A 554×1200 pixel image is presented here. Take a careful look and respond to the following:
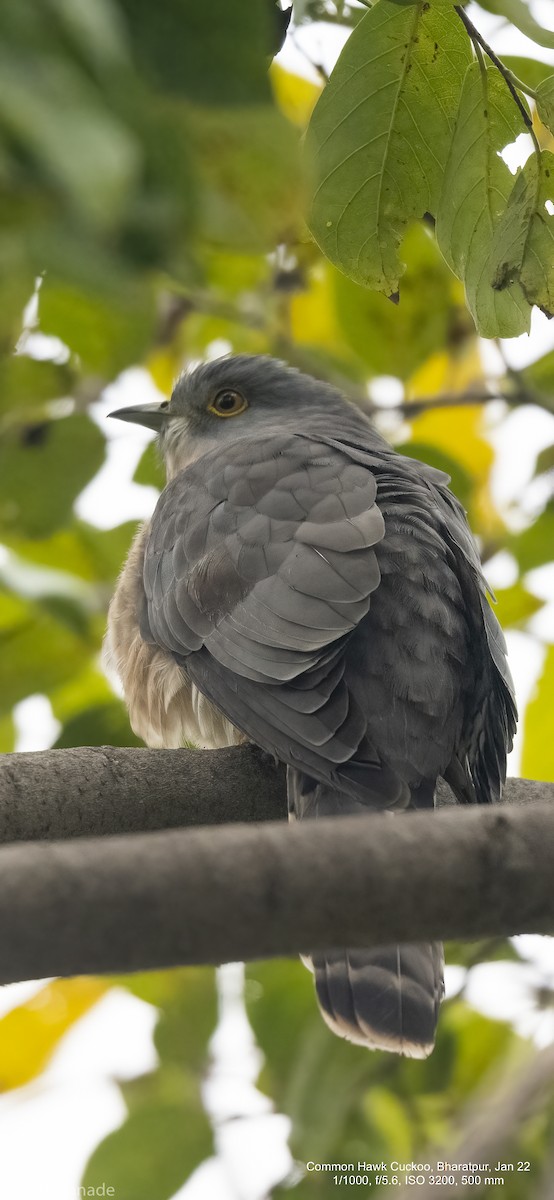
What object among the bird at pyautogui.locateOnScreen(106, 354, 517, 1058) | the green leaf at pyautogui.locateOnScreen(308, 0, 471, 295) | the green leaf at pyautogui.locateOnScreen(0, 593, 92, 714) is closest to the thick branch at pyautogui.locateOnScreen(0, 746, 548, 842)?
the bird at pyautogui.locateOnScreen(106, 354, 517, 1058)

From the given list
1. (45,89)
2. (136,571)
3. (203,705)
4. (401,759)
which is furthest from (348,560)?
(45,89)

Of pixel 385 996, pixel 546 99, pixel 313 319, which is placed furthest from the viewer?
pixel 313 319

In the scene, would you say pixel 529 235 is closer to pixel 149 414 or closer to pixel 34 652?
pixel 34 652

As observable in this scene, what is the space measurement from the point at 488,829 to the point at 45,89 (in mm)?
1015

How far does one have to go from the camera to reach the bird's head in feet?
16.8

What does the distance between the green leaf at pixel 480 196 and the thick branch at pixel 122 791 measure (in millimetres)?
1199

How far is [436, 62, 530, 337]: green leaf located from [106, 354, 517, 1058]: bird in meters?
0.96

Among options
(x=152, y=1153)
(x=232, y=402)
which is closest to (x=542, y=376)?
(x=232, y=402)

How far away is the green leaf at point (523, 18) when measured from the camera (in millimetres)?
1838

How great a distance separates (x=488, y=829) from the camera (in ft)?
4.95

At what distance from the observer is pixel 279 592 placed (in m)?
3.25

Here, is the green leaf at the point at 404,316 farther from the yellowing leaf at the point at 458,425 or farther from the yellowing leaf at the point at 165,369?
the yellowing leaf at the point at 165,369

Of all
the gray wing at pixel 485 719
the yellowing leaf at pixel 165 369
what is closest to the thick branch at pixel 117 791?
the gray wing at pixel 485 719

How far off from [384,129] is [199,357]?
3403 millimetres
